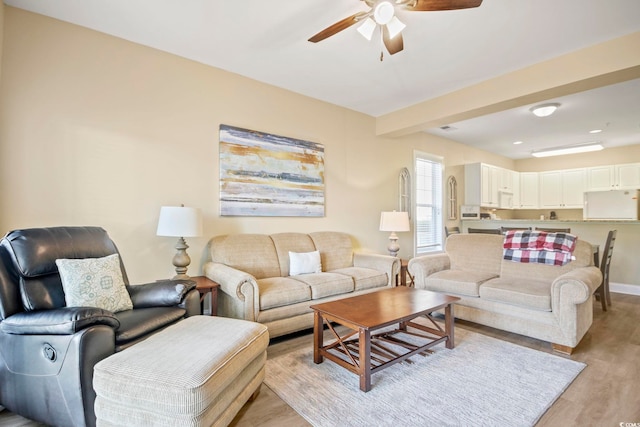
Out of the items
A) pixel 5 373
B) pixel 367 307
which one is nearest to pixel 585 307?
pixel 367 307

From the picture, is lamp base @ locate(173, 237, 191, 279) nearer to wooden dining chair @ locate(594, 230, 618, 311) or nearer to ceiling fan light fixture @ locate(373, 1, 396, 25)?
ceiling fan light fixture @ locate(373, 1, 396, 25)

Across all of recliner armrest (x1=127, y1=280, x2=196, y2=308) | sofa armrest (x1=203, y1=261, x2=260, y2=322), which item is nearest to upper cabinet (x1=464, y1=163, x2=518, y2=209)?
sofa armrest (x1=203, y1=261, x2=260, y2=322)

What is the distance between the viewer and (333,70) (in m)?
3.38

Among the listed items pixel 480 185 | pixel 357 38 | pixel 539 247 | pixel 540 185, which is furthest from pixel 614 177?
pixel 357 38

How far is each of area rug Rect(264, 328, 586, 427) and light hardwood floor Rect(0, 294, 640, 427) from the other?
2.5 inches

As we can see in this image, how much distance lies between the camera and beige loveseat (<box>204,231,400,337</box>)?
2.66 metres

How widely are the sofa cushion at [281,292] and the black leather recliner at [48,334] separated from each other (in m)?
0.78

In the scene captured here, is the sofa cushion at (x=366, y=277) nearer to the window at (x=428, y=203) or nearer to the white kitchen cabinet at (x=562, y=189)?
the window at (x=428, y=203)

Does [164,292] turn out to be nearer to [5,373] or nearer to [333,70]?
[5,373]

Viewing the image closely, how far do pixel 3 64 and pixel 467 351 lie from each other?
14.0 feet

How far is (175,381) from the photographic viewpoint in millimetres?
1319

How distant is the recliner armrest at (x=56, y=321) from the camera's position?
1.54 m

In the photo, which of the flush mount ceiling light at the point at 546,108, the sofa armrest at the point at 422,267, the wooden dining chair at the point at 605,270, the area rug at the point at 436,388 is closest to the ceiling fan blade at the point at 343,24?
the area rug at the point at 436,388

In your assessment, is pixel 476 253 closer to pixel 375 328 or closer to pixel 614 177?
pixel 375 328
